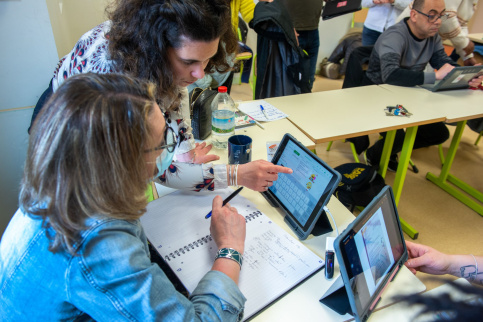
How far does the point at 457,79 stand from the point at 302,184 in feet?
6.12

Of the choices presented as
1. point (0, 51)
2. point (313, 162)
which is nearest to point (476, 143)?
point (313, 162)

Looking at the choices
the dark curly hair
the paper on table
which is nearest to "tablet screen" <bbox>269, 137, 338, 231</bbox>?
the dark curly hair

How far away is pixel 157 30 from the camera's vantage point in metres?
0.98

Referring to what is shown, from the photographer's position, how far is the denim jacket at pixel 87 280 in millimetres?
561

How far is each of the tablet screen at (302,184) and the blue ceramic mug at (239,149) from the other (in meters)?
0.17

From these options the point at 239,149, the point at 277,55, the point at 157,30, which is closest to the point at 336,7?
the point at 277,55

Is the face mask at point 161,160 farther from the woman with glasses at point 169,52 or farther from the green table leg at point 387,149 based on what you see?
the green table leg at point 387,149

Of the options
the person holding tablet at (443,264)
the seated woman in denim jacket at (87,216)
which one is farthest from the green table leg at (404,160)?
the seated woman in denim jacket at (87,216)

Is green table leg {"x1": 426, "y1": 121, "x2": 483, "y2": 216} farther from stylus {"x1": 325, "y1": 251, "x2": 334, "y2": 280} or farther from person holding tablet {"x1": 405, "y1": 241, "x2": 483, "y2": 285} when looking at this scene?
stylus {"x1": 325, "y1": 251, "x2": 334, "y2": 280}

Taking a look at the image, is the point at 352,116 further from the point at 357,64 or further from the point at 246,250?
the point at 246,250

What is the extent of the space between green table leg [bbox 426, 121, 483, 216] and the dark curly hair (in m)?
2.25

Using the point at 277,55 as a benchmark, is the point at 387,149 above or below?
below

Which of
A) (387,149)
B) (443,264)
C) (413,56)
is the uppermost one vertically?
(413,56)

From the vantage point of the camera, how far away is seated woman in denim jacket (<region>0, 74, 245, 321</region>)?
530 millimetres
